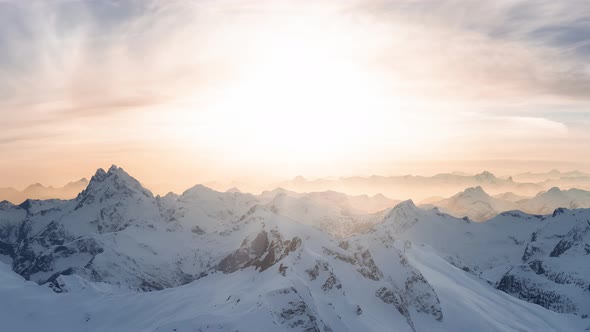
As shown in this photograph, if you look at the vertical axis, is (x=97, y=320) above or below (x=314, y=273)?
below

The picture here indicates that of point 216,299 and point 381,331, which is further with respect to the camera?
point 216,299

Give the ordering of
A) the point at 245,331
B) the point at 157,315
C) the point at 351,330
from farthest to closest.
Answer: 1. the point at 157,315
2. the point at 351,330
3. the point at 245,331

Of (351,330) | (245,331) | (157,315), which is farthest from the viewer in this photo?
(157,315)

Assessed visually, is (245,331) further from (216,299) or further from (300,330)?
(216,299)

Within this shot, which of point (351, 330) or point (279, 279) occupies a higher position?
point (279, 279)

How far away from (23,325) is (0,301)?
15963mm

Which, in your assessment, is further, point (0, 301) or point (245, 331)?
point (0, 301)

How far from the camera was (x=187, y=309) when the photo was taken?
619 ft

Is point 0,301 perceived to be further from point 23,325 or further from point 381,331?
point 381,331

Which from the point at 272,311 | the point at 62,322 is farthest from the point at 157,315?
the point at 272,311

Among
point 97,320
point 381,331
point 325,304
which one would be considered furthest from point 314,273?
point 97,320

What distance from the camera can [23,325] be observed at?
631 ft

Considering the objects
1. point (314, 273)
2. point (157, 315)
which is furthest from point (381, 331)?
point (157, 315)

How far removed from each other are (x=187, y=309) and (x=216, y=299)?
12.6 meters
